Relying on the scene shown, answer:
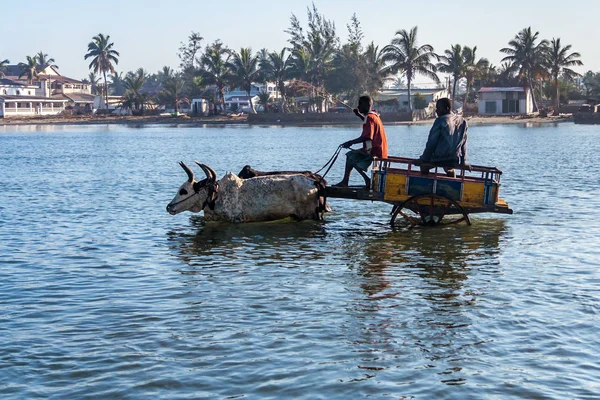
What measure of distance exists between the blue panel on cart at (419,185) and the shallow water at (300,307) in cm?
89

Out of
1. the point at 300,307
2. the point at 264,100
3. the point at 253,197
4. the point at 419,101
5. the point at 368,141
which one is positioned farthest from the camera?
the point at 264,100

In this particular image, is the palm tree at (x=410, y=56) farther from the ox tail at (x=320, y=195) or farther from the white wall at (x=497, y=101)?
the ox tail at (x=320, y=195)

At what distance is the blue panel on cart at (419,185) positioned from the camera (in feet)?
48.9

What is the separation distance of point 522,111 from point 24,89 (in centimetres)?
7420

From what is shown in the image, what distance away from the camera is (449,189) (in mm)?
14891

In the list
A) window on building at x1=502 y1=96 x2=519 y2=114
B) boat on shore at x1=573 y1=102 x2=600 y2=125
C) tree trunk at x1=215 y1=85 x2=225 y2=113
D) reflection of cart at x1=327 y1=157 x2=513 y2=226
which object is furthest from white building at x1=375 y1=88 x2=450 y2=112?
reflection of cart at x1=327 y1=157 x2=513 y2=226

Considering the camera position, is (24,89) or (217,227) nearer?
(217,227)

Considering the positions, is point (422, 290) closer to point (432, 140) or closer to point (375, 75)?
point (432, 140)

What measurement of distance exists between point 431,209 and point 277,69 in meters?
87.6

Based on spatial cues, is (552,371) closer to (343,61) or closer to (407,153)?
(407,153)

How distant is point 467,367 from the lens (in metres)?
8.04

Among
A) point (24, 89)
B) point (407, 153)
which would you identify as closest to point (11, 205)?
point (407, 153)

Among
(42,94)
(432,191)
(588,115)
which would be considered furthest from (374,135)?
(42,94)

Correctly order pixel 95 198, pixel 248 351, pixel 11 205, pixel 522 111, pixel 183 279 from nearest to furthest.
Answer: pixel 248 351 < pixel 183 279 < pixel 11 205 < pixel 95 198 < pixel 522 111
